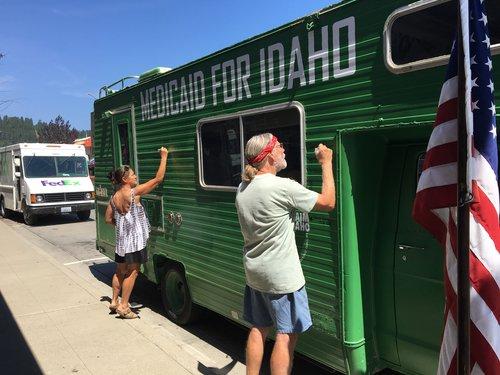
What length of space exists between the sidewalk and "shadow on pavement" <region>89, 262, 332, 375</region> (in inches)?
3.4

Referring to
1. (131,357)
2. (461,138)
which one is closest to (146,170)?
(131,357)

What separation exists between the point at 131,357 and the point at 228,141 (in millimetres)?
2182

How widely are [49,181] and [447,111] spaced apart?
1470 centimetres

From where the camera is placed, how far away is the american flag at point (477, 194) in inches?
69.4

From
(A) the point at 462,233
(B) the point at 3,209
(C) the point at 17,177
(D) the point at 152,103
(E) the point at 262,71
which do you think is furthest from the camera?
(B) the point at 3,209

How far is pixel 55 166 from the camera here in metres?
15.4

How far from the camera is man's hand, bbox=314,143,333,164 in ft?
10.3

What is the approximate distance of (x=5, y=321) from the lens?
564 cm

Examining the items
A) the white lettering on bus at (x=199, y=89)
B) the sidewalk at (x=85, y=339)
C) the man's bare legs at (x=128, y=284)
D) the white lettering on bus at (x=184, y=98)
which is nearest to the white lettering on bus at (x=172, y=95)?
the white lettering on bus at (x=184, y=98)

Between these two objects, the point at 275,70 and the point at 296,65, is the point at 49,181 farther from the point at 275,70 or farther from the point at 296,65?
the point at 296,65

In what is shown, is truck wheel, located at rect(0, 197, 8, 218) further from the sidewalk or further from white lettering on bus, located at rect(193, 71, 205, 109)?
white lettering on bus, located at rect(193, 71, 205, 109)

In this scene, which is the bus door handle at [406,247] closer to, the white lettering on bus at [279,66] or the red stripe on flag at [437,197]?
the red stripe on flag at [437,197]

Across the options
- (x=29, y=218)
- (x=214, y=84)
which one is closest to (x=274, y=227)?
(x=214, y=84)

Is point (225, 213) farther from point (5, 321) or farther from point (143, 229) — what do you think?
A: point (5, 321)
